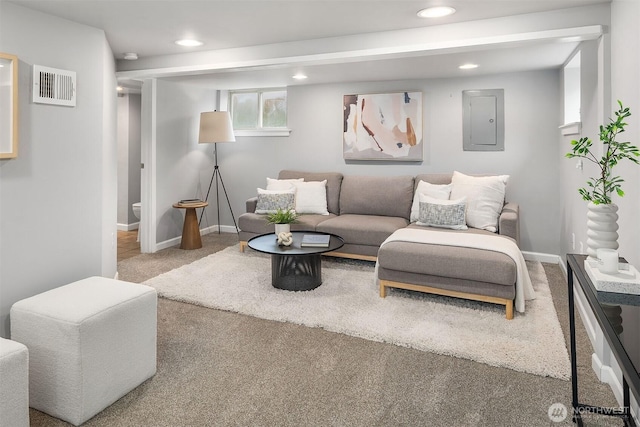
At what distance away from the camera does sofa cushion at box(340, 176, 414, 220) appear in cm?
486

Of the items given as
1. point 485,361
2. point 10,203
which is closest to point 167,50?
point 10,203

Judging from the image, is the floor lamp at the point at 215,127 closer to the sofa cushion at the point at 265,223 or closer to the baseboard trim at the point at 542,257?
the sofa cushion at the point at 265,223

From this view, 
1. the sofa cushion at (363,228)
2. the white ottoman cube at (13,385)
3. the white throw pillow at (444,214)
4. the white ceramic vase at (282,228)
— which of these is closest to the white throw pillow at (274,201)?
the sofa cushion at (363,228)

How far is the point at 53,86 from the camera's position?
107 inches

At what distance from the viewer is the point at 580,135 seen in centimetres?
335

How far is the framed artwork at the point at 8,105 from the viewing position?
236 centimetres

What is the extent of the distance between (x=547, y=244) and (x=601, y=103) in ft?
8.44

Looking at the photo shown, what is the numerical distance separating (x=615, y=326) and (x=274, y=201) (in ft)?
13.3

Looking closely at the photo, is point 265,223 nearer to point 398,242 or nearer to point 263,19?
point 398,242

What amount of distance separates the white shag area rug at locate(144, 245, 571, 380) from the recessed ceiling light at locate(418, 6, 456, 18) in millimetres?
2102

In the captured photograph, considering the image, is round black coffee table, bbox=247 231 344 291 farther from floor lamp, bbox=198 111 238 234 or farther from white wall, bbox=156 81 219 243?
floor lamp, bbox=198 111 238 234

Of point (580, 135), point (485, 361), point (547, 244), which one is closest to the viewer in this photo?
point (485, 361)

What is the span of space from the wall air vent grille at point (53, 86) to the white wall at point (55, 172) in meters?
0.04

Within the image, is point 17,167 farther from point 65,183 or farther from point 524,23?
point 524,23
